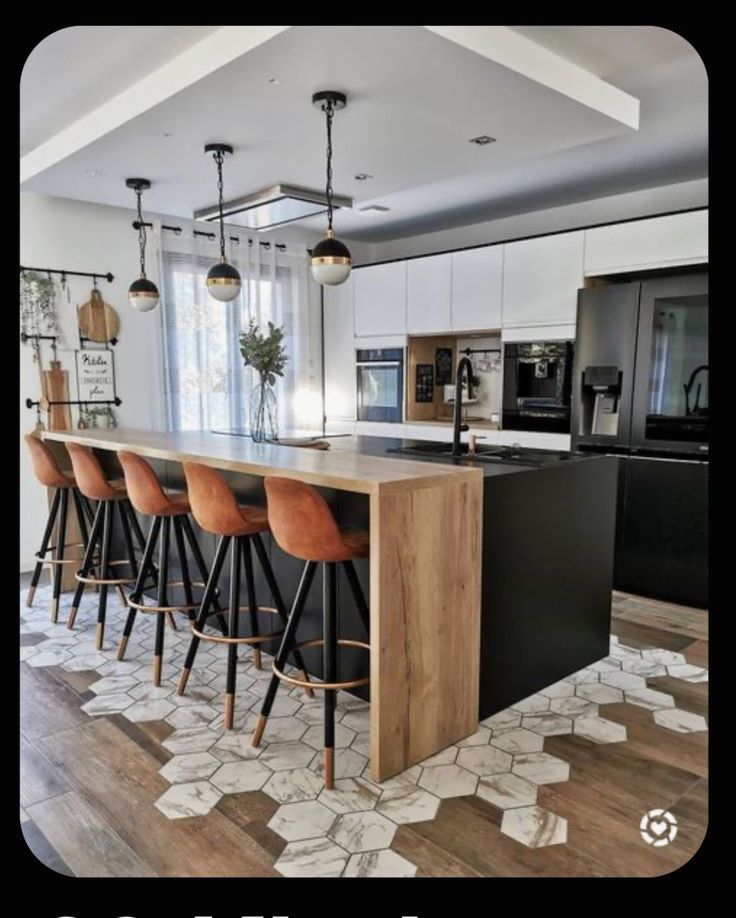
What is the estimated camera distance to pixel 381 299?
575 centimetres

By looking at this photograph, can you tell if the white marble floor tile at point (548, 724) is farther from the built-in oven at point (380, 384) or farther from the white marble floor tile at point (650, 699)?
the built-in oven at point (380, 384)

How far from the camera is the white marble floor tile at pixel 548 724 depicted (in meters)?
2.53

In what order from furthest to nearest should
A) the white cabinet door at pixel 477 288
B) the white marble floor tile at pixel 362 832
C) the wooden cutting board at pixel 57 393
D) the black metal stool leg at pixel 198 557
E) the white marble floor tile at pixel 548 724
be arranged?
the white cabinet door at pixel 477 288 < the wooden cutting board at pixel 57 393 < the black metal stool leg at pixel 198 557 < the white marble floor tile at pixel 548 724 < the white marble floor tile at pixel 362 832

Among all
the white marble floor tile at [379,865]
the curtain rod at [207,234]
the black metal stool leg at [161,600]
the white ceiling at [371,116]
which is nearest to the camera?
the white marble floor tile at [379,865]

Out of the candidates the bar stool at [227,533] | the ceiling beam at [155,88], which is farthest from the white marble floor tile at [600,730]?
the ceiling beam at [155,88]

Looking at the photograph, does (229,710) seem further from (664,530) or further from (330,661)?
(664,530)

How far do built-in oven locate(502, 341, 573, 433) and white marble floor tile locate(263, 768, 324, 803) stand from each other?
296cm

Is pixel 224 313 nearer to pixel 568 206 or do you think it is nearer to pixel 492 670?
pixel 568 206

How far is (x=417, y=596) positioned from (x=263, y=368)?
68.9 inches

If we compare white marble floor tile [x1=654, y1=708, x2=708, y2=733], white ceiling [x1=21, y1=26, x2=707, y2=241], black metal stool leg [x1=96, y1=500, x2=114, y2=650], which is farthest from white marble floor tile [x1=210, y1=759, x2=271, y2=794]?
white ceiling [x1=21, y1=26, x2=707, y2=241]

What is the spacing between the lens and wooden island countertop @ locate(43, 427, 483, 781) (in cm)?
215

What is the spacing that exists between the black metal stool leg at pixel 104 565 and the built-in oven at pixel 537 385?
2.73 m
